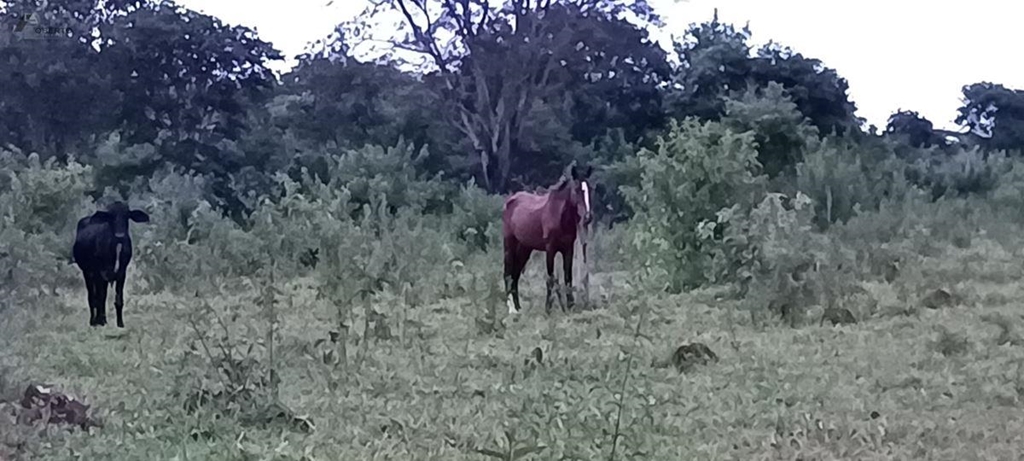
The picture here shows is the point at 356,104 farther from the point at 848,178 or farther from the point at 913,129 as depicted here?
the point at 913,129

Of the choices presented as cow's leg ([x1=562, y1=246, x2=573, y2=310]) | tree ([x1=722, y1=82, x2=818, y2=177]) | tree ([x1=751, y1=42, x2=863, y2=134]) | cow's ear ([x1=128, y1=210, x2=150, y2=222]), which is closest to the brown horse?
cow's leg ([x1=562, y1=246, x2=573, y2=310])

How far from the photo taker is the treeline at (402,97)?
2.71 metres

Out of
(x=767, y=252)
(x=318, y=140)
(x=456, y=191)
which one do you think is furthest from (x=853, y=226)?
(x=318, y=140)

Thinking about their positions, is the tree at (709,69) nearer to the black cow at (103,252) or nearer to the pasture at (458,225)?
the pasture at (458,225)

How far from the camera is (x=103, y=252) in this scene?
118 inches

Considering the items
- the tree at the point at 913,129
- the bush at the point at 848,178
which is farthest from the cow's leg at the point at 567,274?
the tree at the point at 913,129

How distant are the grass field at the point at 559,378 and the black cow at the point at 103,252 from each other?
4 cm

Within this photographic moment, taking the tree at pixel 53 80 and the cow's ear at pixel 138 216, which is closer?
the tree at pixel 53 80

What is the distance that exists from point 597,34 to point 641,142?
31 cm

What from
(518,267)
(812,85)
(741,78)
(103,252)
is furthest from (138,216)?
(812,85)

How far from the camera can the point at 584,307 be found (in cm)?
314

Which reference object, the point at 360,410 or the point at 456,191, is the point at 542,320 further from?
the point at 360,410

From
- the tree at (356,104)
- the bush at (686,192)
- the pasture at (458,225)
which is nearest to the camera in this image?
the pasture at (458,225)

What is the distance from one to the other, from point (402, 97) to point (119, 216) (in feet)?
2.45
